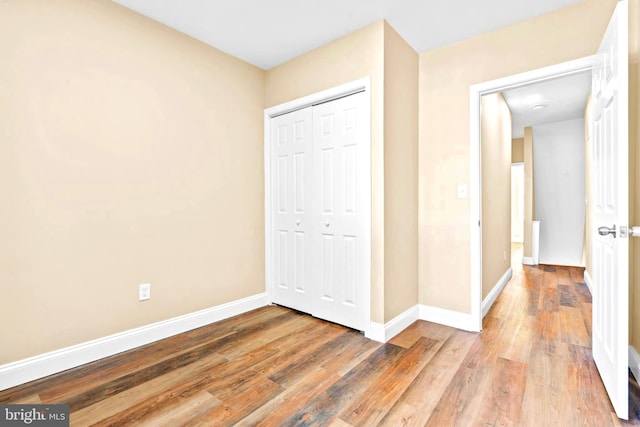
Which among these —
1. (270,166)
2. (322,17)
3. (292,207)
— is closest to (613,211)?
(322,17)

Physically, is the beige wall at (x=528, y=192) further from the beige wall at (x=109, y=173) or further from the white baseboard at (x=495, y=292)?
the beige wall at (x=109, y=173)

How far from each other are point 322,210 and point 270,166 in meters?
0.85

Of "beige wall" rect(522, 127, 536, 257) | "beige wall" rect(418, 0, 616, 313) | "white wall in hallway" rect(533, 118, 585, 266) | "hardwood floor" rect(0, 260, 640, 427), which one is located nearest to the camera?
"hardwood floor" rect(0, 260, 640, 427)

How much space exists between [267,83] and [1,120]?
2.18 metres

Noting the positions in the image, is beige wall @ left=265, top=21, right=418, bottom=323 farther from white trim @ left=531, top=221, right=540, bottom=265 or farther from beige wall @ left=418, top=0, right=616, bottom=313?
white trim @ left=531, top=221, right=540, bottom=265

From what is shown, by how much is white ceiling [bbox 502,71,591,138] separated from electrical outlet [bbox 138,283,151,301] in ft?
12.7

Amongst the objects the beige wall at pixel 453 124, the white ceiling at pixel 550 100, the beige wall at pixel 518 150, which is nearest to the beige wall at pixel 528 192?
the white ceiling at pixel 550 100

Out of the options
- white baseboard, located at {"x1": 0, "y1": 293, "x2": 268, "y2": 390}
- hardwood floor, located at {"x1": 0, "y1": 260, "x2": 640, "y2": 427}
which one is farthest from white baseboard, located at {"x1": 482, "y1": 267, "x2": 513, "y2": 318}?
white baseboard, located at {"x1": 0, "y1": 293, "x2": 268, "y2": 390}

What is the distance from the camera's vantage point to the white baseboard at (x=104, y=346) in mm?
1871

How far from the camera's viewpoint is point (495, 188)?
393cm

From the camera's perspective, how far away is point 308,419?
1.57 metres

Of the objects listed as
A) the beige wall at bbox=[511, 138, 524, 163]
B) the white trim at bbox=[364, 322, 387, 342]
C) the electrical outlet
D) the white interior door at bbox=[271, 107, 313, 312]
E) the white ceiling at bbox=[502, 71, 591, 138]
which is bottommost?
the white trim at bbox=[364, 322, 387, 342]

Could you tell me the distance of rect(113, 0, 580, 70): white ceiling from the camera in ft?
7.48

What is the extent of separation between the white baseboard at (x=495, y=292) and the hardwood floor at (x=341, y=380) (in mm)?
313
